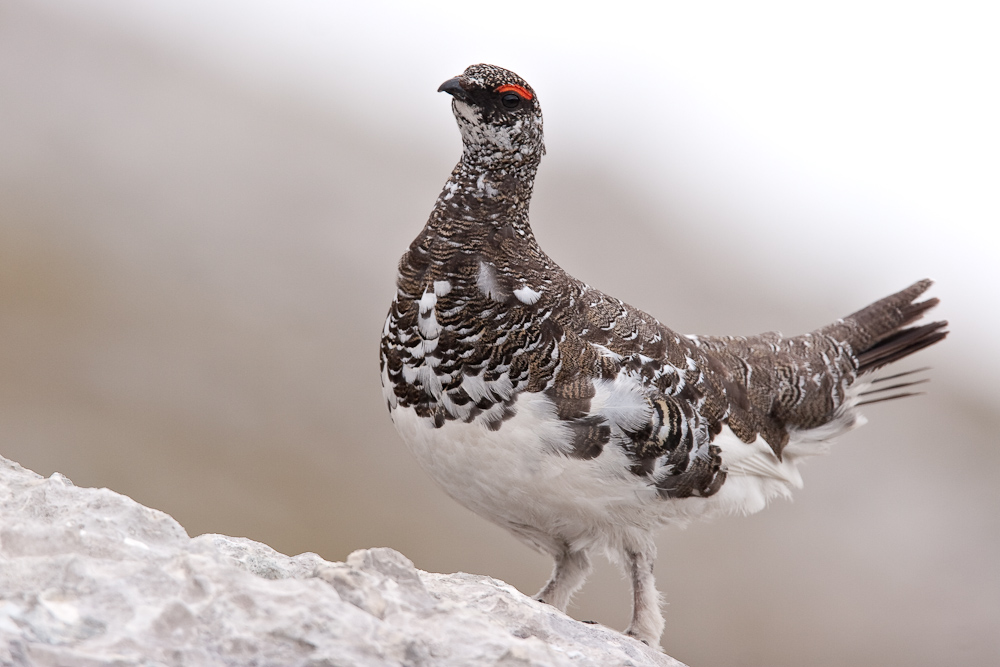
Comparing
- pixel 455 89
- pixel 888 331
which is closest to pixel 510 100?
pixel 455 89

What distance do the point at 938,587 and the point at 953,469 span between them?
128 centimetres

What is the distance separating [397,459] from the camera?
8102mm

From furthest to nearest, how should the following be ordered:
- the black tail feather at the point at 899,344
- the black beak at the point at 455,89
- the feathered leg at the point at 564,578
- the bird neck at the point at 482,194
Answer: the black tail feather at the point at 899,344 → the feathered leg at the point at 564,578 → the bird neck at the point at 482,194 → the black beak at the point at 455,89

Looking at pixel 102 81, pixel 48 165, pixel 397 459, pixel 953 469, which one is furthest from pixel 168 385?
pixel 953 469

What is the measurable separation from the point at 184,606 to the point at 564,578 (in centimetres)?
195

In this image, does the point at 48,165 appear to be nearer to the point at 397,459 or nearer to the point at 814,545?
the point at 397,459

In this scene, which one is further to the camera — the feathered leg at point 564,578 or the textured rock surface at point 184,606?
the feathered leg at point 564,578

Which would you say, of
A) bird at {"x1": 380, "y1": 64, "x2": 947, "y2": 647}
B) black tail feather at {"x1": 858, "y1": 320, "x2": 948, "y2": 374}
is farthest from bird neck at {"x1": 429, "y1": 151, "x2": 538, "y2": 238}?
black tail feather at {"x1": 858, "y1": 320, "x2": 948, "y2": 374}

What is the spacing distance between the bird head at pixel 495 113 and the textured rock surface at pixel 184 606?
148 cm

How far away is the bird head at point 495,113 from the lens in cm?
296

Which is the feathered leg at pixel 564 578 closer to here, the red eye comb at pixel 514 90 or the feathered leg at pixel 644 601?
the feathered leg at pixel 644 601

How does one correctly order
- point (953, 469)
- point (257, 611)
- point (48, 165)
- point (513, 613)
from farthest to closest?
1. point (48, 165)
2. point (953, 469)
3. point (513, 613)
4. point (257, 611)

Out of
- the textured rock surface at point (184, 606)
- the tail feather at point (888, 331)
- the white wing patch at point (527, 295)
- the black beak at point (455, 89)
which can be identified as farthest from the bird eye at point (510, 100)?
the tail feather at point (888, 331)

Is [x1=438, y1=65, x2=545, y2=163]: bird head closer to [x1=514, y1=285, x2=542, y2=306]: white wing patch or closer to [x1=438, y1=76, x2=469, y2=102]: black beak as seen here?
[x1=438, y1=76, x2=469, y2=102]: black beak
